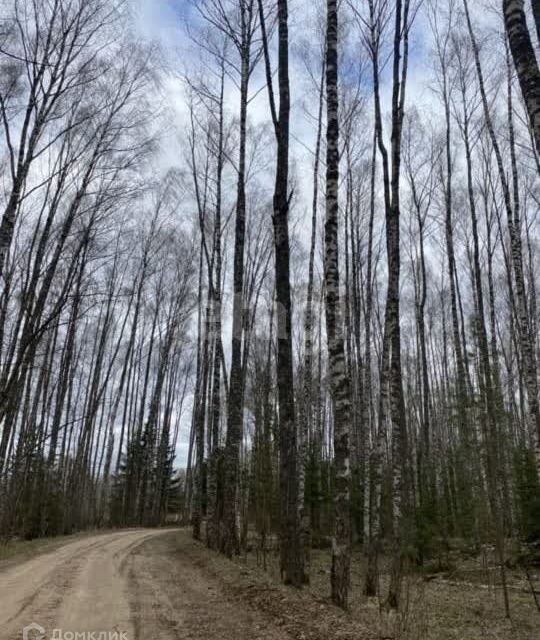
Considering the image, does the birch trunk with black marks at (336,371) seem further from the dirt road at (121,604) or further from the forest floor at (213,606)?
the dirt road at (121,604)

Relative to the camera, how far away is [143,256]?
2352cm

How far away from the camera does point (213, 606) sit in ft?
19.9

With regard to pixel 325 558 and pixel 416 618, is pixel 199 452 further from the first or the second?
pixel 416 618

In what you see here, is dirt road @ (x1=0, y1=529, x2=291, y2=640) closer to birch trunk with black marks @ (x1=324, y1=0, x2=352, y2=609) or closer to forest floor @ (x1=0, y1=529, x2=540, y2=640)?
forest floor @ (x1=0, y1=529, x2=540, y2=640)

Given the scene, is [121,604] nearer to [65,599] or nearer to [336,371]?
[65,599]

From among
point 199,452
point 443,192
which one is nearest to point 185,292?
point 199,452

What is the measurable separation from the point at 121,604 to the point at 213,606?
1.07 meters

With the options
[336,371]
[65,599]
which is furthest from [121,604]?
[336,371]

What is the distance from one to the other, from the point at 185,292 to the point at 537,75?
21.6m

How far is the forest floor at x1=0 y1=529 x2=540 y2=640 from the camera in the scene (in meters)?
4.79

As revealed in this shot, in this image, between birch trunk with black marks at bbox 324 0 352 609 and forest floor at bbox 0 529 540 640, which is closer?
forest floor at bbox 0 529 540 640

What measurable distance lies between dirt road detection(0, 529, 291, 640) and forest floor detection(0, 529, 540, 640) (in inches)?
0.4

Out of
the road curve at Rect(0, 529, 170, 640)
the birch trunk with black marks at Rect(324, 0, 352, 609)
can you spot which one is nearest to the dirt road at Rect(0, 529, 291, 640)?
the road curve at Rect(0, 529, 170, 640)

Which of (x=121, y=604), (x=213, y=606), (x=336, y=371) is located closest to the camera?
(x=121, y=604)
